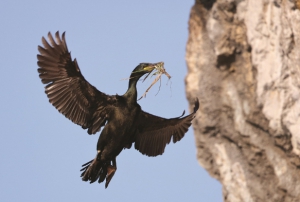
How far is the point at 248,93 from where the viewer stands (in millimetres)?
17359

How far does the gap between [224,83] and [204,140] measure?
0.96m

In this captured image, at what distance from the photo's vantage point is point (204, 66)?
1812 cm

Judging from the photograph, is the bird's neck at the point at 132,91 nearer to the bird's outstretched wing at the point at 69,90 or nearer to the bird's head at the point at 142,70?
the bird's head at the point at 142,70

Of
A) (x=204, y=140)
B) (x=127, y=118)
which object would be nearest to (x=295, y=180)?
(x=204, y=140)

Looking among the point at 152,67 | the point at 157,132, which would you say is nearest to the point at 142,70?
the point at 152,67

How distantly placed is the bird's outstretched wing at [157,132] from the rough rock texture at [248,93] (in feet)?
6.78

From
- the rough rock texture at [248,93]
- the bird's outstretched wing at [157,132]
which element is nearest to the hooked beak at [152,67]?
the bird's outstretched wing at [157,132]

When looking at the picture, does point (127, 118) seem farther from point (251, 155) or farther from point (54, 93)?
point (251, 155)

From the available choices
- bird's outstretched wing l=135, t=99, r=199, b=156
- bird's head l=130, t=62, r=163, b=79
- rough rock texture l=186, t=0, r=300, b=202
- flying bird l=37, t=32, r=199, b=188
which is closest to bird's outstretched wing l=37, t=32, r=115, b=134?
flying bird l=37, t=32, r=199, b=188

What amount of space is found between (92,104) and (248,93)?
4.82m

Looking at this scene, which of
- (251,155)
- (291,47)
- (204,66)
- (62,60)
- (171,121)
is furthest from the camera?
(204,66)

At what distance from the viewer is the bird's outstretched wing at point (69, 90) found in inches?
502

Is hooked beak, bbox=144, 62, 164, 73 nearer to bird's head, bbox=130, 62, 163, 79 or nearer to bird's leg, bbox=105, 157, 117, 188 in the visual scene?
bird's head, bbox=130, 62, 163, 79

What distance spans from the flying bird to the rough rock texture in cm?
312
